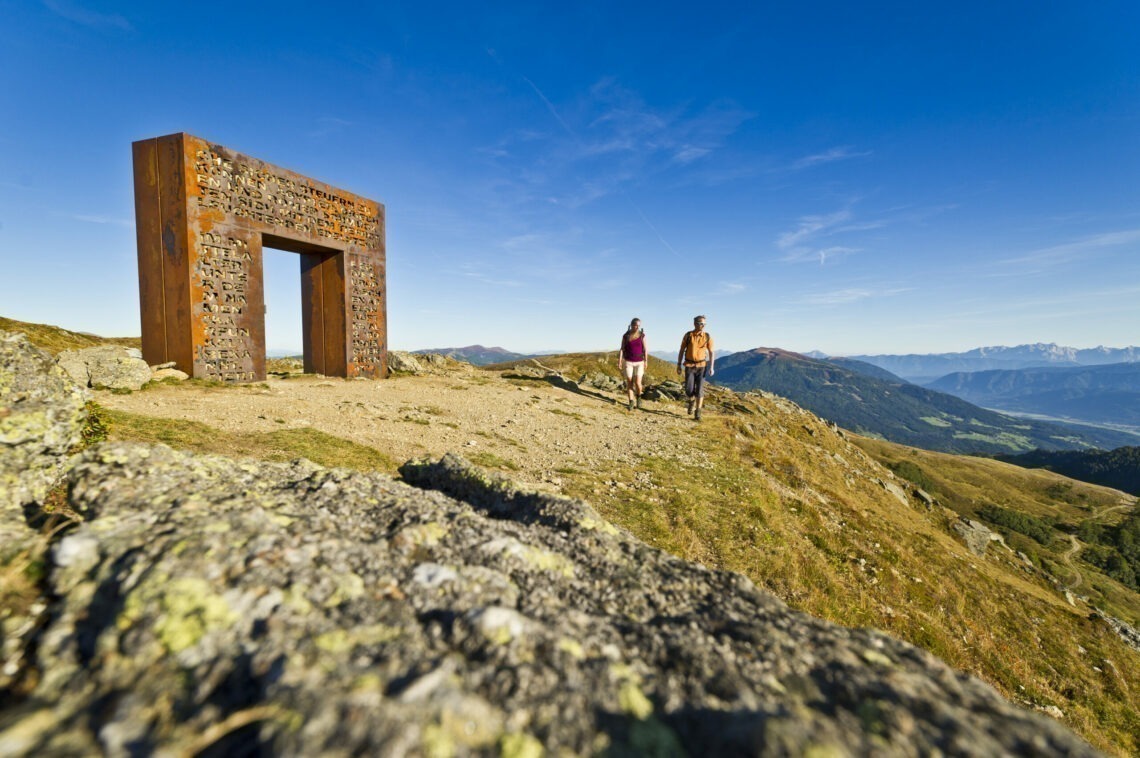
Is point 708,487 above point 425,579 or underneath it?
underneath

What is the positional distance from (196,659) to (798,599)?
8318mm

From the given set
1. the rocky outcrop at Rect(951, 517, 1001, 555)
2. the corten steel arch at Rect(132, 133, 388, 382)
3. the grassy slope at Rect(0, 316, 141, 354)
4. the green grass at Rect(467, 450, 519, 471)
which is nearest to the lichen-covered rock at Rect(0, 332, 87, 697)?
the green grass at Rect(467, 450, 519, 471)

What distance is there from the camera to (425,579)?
2.52 meters

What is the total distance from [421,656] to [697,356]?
17.7 metres

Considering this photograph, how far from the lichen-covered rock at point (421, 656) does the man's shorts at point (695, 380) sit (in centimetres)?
1661

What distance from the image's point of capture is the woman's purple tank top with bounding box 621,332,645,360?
1920 cm

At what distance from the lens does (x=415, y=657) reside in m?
1.89

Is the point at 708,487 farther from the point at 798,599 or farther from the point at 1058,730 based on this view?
the point at 1058,730

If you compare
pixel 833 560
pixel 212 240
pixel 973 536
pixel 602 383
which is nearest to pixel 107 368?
pixel 212 240

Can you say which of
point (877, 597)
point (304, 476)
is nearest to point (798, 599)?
point (877, 597)

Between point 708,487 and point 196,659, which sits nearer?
point 196,659

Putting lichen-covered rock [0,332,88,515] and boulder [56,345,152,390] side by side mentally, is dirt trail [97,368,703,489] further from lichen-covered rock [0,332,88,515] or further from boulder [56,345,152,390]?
lichen-covered rock [0,332,88,515]

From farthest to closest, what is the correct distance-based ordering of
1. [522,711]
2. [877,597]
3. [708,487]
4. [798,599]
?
[708,487], [877,597], [798,599], [522,711]

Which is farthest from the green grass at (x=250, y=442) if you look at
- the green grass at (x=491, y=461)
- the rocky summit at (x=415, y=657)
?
the rocky summit at (x=415, y=657)
